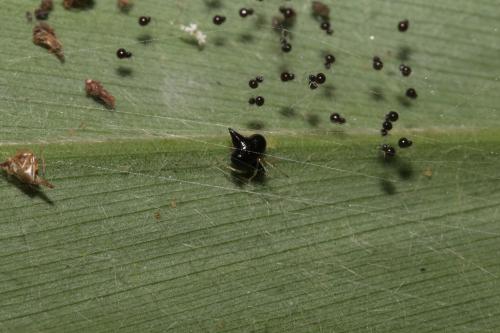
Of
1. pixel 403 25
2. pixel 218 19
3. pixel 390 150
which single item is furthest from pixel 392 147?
pixel 218 19

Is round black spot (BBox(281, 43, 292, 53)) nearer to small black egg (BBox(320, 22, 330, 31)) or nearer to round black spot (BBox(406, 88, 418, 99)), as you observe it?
small black egg (BBox(320, 22, 330, 31))

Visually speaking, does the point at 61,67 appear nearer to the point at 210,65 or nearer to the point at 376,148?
the point at 210,65

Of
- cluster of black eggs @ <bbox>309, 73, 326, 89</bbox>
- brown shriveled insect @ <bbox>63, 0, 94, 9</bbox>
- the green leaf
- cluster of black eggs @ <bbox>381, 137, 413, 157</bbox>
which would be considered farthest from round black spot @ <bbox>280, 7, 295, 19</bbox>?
brown shriveled insect @ <bbox>63, 0, 94, 9</bbox>

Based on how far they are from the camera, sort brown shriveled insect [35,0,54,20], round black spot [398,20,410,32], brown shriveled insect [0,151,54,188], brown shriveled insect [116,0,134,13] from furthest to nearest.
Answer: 1. round black spot [398,20,410,32]
2. brown shriveled insect [116,0,134,13]
3. brown shriveled insect [35,0,54,20]
4. brown shriveled insect [0,151,54,188]

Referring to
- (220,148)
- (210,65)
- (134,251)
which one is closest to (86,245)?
(134,251)

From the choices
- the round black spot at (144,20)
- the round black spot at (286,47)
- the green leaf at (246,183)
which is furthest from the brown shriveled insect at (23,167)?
the round black spot at (286,47)

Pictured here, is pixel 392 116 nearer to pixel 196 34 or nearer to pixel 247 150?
pixel 247 150
